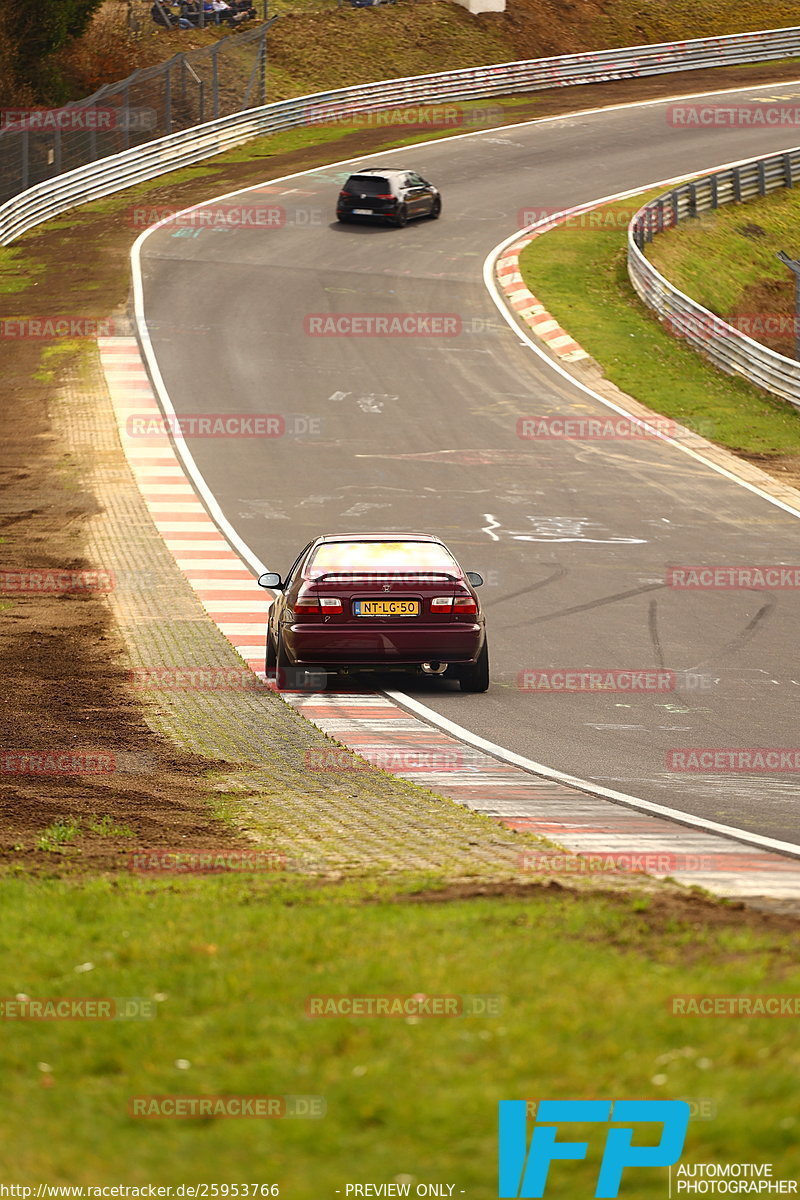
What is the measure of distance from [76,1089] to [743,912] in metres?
3.42

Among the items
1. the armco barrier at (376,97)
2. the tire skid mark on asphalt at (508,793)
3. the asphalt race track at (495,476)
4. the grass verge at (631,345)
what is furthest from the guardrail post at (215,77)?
the tire skid mark on asphalt at (508,793)

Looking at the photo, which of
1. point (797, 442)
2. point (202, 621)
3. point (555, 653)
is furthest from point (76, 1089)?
point (797, 442)

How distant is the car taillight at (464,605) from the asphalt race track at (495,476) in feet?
2.88

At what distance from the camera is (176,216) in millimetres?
44625

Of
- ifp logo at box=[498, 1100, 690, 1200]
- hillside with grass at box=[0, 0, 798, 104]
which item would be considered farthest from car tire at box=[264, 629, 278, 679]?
hillside with grass at box=[0, 0, 798, 104]

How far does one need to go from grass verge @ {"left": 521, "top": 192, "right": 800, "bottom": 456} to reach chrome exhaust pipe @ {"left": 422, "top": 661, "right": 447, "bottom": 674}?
16137 mm

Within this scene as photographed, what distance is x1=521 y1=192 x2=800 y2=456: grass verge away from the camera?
30.9 meters

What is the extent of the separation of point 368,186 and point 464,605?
31.6 m

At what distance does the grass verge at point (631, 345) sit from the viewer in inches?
1216

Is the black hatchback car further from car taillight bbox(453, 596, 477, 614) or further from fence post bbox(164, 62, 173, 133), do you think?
car taillight bbox(453, 596, 477, 614)

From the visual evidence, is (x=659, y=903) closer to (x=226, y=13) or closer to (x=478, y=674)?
(x=478, y=674)

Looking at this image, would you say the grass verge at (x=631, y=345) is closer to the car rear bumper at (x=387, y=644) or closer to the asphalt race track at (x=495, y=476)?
the asphalt race track at (x=495, y=476)

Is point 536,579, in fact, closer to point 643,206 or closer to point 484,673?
point 484,673

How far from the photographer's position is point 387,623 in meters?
14.2
